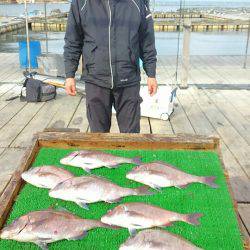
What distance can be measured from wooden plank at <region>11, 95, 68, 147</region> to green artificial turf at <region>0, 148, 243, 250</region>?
2135 millimetres

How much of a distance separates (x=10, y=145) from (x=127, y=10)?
8.59 feet

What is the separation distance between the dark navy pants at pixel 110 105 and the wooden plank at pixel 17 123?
1.78m

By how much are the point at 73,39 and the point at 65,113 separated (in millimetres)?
2882

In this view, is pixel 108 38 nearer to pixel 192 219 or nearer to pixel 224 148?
pixel 192 219

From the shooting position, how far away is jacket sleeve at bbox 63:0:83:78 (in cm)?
348

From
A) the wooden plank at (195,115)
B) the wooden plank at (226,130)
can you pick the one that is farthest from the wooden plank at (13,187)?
the wooden plank at (195,115)

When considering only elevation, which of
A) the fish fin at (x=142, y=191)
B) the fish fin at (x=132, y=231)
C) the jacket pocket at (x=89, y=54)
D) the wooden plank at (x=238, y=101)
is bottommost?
the wooden plank at (x=238, y=101)

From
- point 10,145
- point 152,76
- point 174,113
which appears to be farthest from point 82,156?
point 174,113

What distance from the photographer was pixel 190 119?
19.8 feet

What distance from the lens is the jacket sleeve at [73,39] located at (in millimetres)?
3479

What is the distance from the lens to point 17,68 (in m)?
10.1

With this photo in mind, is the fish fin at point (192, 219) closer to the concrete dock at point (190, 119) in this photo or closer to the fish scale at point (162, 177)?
the fish scale at point (162, 177)

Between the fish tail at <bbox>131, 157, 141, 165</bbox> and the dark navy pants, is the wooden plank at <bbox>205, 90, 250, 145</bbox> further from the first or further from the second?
the fish tail at <bbox>131, 157, 141, 165</bbox>

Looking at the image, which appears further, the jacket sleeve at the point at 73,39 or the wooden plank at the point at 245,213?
the jacket sleeve at the point at 73,39
